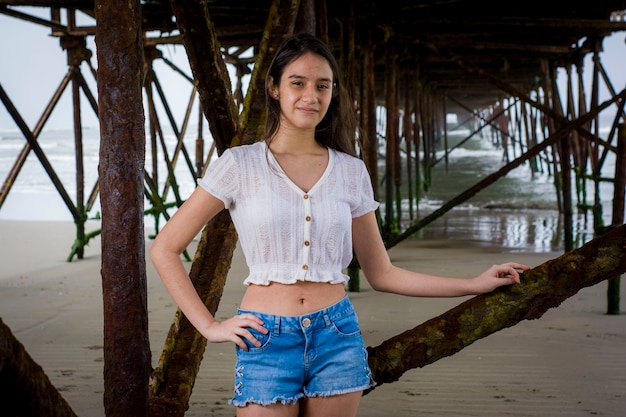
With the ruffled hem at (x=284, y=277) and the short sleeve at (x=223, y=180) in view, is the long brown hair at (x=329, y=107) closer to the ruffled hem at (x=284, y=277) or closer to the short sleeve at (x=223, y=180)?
the short sleeve at (x=223, y=180)

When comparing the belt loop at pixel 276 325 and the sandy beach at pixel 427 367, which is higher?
the belt loop at pixel 276 325

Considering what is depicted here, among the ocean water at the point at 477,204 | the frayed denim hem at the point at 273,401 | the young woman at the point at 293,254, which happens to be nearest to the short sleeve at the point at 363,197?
the young woman at the point at 293,254

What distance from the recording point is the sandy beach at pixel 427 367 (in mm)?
4027

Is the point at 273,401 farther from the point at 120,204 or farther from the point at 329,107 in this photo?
the point at 329,107

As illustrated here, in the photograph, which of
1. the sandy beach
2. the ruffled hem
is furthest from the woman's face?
the sandy beach

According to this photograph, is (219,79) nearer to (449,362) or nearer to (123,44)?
(123,44)

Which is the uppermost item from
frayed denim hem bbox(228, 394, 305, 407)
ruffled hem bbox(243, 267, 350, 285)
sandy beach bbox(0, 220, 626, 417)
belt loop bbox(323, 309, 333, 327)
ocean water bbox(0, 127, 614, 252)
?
ruffled hem bbox(243, 267, 350, 285)

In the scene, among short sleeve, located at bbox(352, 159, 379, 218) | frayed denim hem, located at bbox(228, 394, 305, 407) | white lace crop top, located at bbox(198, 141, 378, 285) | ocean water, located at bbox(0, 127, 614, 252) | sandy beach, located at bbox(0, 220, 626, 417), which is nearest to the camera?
frayed denim hem, located at bbox(228, 394, 305, 407)

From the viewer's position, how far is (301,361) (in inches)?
80.6

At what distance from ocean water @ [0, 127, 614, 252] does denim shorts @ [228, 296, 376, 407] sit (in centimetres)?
699

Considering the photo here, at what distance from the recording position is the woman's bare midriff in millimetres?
2092

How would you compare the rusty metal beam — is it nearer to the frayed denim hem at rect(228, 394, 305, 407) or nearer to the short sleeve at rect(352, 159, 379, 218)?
the frayed denim hem at rect(228, 394, 305, 407)

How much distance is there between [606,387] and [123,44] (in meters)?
3.22

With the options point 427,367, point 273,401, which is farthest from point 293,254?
point 427,367
